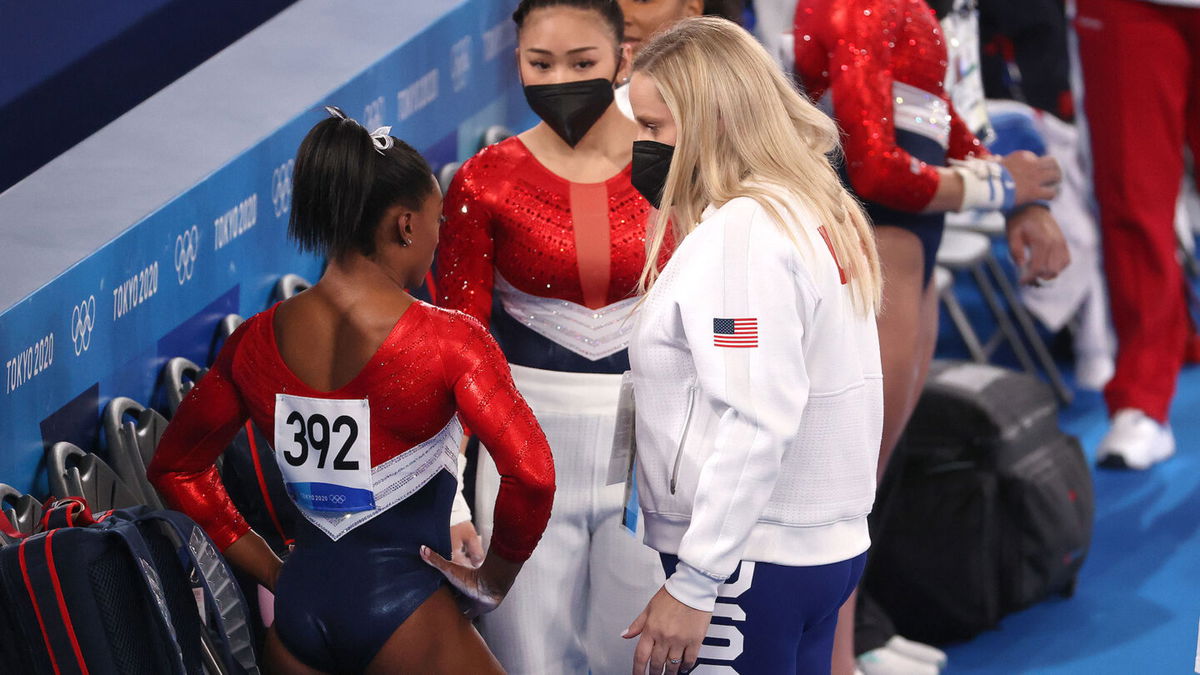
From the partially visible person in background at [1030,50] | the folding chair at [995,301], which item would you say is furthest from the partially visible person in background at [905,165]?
the partially visible person in background at [1030,50]

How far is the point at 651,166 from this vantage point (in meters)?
2.45

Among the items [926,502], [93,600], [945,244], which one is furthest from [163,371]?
[945,244]

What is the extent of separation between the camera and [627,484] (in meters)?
2.57

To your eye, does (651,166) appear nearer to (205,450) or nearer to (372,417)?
(372,417)

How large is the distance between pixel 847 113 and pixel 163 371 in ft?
4.70

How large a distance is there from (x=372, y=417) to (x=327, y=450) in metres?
0.09

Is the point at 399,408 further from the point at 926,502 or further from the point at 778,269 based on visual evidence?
the point at 926,502

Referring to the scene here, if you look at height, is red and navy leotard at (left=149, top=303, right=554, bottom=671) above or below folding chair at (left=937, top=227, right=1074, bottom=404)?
above

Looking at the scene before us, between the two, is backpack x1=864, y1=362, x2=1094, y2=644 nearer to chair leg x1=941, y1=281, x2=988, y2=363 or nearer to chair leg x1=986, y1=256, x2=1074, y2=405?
chair leg x1=941, y1=281, x2=988, y2=363

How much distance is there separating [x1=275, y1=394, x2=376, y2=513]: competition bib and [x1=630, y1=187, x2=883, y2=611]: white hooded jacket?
0.42 m

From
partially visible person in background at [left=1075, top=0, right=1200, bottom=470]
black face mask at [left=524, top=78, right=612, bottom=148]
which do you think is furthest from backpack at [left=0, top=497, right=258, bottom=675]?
partially visible person in background at [left=1075, top=0, right=1200, bottom=470]

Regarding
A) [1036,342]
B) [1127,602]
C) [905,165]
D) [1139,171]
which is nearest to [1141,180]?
[1139,171]

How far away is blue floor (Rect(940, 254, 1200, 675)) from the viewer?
13.6 ft

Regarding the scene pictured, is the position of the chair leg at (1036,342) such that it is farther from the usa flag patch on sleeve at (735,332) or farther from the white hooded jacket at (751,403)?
the usa flag patch on sleeve at (735,332)
